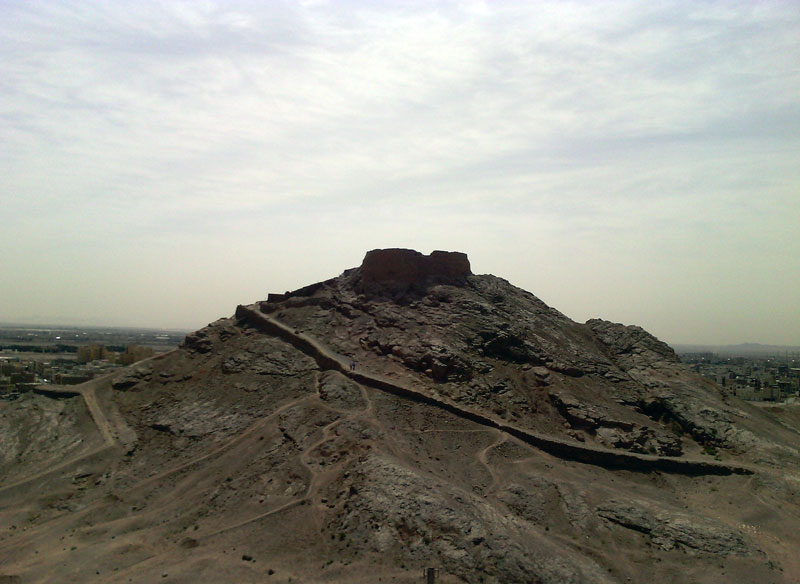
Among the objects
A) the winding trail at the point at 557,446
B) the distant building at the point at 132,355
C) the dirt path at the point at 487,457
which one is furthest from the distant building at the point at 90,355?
the dirt path at the point at 487,457

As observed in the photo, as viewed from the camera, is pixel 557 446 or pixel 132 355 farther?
pixel 132 355

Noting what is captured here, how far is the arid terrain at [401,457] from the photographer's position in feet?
68.0

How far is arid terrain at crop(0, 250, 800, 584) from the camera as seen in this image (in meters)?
20.7

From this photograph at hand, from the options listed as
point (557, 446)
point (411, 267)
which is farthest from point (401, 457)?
point (411, 267)

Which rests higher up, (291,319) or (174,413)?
(291,319)

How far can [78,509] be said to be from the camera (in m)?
25.6

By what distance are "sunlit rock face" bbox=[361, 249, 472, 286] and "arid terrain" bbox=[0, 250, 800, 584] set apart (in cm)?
15

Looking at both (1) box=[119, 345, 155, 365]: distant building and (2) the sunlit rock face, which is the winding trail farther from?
(1) box=[119, 345, 155, 365]: distant building

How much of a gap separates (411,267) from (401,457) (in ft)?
60.8

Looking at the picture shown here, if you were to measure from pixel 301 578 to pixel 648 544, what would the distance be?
41.3 ft

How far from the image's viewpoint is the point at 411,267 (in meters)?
41.8

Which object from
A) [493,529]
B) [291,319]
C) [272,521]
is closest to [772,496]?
[493,529]

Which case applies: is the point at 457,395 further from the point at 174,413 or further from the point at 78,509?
the point at 78,509

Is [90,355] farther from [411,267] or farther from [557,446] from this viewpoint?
[557,446]
